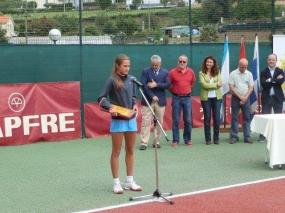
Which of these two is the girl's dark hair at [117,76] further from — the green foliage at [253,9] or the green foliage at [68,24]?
the green foliage at [253,9]

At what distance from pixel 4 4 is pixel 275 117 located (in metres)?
6.67

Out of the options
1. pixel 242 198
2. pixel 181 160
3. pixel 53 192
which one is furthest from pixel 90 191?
pixel 181 160

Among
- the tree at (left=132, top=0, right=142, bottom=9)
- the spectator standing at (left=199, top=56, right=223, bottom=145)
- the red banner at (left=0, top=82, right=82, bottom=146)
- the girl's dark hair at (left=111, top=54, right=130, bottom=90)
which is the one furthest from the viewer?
the tree at (left=132, top=0, right=142, bottom=9)

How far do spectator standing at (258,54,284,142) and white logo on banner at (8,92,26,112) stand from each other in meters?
4.95

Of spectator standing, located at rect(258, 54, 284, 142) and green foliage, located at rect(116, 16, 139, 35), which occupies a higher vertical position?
green foliage, located at rect(116, 16, 139, 35)

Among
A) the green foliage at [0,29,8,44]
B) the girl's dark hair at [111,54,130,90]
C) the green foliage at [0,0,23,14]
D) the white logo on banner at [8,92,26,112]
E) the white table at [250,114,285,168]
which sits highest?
the green foliage at [0,0,23,14]

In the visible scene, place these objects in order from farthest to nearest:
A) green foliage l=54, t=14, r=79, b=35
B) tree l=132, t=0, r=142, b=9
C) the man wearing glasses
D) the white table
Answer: tree l=132, t=0, r=142, b=9
green foliage l=54, t=14, r=79, b=35
the man wearing glasses
the white table

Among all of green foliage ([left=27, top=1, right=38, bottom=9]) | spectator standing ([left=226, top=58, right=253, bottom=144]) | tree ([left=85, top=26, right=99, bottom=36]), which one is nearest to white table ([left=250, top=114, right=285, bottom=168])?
spectator standing ([left=226, top=58, right=253, bottom=144])

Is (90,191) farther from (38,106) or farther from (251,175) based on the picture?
(38,106)

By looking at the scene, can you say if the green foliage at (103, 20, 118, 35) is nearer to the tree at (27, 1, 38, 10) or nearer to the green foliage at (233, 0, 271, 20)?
the tree at (27, 1, 38, 10)

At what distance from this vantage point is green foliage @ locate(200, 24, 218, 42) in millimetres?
16562

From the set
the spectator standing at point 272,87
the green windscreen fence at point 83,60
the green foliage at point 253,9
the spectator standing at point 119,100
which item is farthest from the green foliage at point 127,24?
the spectator standing at point 119,100

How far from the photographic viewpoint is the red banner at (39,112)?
45.0ft

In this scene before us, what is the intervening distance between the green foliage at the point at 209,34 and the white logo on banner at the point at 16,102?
4983mm
